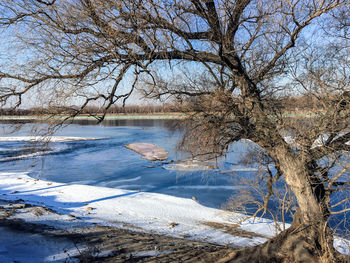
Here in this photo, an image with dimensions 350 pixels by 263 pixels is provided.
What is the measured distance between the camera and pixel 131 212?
26.5ft

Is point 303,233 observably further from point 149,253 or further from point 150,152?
point 150,152

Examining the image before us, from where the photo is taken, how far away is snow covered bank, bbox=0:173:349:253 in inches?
257

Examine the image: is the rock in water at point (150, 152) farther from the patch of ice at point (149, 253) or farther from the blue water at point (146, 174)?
the patch of ice at point (149, 253)

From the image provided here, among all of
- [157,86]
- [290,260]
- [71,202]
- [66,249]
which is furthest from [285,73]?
[71,202]

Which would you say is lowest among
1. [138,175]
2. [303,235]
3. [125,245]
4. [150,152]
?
[138,175]

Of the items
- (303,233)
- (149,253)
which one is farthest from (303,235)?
(149,253)

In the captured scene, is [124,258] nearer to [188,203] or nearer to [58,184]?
[188,203]

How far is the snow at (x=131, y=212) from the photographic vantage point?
20.7 feet

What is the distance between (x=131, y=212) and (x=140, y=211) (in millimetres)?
303

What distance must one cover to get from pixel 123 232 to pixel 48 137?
275 cm

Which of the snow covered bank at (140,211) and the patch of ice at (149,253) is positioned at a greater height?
the patch of ice at (149,253)

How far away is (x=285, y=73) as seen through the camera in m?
5.39

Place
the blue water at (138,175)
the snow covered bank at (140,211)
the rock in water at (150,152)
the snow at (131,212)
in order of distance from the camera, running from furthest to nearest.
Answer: the rock in water at (150,152) < the blue water at (138,175) < the snow covered bank at (140,211) < the snow at (131,212)

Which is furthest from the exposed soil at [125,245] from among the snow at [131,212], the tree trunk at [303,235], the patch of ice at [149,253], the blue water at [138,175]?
the blue water at [138,175]
